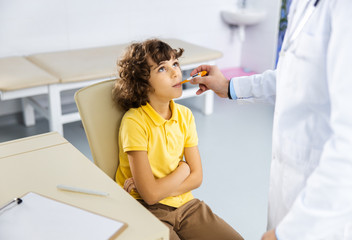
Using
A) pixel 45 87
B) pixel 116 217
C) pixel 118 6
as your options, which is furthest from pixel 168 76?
pixel 118 6

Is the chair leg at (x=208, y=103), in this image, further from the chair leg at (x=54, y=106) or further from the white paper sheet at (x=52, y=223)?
the white paper sheet at (x=52, y=223)

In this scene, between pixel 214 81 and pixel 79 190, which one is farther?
pixel 214 81

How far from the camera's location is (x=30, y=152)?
1323 mm

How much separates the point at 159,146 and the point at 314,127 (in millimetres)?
610

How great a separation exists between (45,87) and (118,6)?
1.22 meters

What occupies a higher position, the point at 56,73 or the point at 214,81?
the point at 214,81

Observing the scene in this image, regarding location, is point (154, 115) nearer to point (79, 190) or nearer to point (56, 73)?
point (79, 190)

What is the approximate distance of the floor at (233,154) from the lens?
2.27 m

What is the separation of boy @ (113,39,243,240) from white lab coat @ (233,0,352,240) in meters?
0.32

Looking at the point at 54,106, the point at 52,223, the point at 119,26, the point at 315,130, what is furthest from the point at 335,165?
the point at 119,26

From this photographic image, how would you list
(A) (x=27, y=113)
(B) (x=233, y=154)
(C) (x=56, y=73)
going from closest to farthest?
(C) (x=56, y=73), (B) (x=233, y=154), (A) (x=27, y=113)

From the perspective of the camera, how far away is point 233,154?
114 inches

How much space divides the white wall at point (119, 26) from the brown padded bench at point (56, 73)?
180 mm

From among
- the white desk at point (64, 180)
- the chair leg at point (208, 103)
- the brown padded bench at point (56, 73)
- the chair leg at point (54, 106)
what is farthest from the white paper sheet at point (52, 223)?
the chair leg at point (208, 103)
